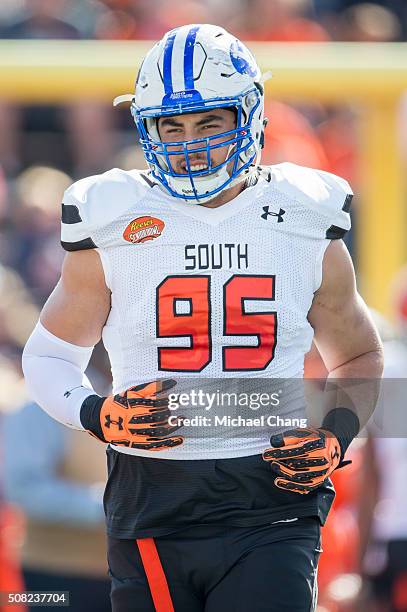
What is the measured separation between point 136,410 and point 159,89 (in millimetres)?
777

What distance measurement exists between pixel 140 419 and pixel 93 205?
538mm

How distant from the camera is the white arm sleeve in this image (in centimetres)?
300

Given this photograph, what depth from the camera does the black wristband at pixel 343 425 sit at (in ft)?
9.77

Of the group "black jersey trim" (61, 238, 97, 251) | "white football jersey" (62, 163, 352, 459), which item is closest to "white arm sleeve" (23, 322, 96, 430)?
"white football jersey" (62, 163, 352, 459)

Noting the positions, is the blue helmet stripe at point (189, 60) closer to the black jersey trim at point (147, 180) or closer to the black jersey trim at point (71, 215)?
the black jersey trim at point (147, 180)

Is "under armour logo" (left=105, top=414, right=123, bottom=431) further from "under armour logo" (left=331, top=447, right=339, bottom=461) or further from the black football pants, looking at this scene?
"under armour logo" (left=331, top=447, right=339, bottom=461)

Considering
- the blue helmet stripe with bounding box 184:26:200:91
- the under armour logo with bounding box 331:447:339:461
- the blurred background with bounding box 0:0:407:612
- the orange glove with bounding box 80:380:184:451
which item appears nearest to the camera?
the orange glove with bounding box 80:380:184:451

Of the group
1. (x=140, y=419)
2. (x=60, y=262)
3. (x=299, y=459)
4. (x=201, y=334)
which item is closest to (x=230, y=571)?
(x=299, y=459)

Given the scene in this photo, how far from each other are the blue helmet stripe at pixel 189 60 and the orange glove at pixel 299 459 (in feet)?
2.79

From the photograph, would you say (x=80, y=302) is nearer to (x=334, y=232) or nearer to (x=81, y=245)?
(x=81, y=245)

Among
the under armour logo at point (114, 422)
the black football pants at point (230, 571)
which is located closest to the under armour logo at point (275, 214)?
the under armour logo at point (114, 422)

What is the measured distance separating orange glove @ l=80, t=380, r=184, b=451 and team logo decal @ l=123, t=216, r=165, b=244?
36 cm

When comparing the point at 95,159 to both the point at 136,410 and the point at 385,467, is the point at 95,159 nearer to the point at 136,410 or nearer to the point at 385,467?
the point at 385,467
